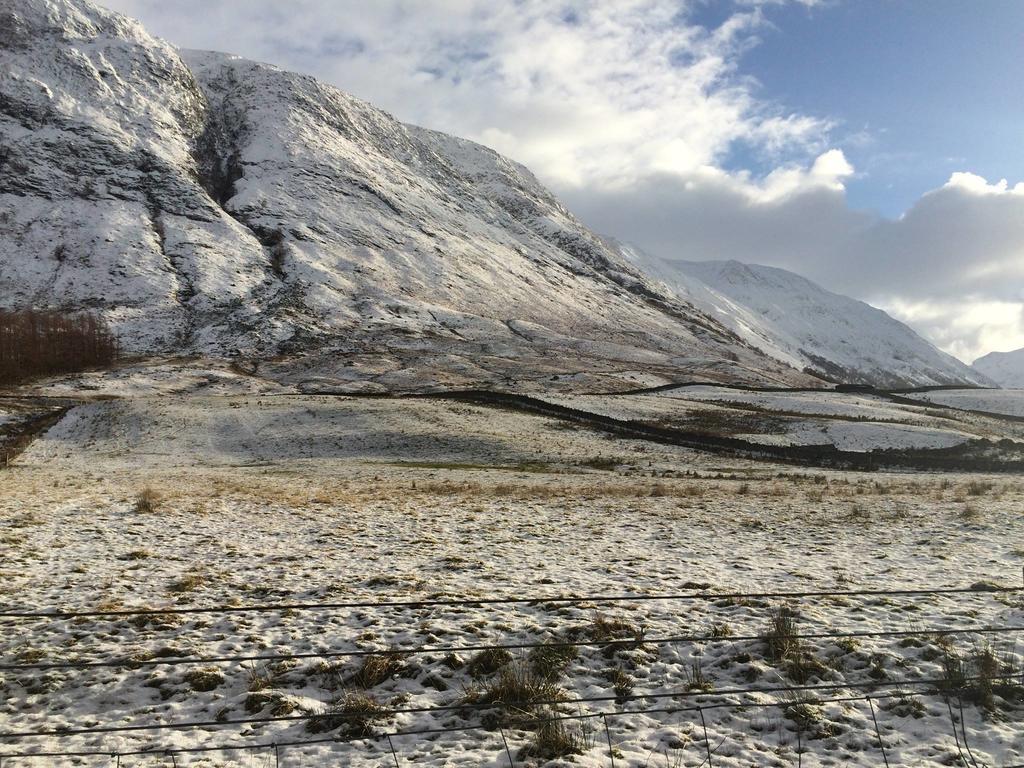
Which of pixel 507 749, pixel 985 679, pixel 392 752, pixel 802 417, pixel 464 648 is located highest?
pixel 802 417

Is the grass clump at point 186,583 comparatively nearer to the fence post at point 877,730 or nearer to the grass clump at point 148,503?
the grass clump at point 148,503

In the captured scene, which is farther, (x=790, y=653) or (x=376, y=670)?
(x=790, y=653)

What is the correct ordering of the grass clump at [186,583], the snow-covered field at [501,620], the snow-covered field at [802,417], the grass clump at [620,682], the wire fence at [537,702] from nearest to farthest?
the wire fence at [537,702]
the snow-covered field at [501,620]
the grass clump at [620,682]
the grass clump at [186,583]
the snow-covered field at [802,417]

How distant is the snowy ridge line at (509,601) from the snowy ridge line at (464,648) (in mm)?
1219

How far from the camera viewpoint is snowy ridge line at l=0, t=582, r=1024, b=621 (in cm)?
1025

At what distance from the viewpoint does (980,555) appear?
15.0 m

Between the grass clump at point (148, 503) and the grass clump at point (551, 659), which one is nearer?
the grass clump at point (551, 659)

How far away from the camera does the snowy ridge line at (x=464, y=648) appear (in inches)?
338

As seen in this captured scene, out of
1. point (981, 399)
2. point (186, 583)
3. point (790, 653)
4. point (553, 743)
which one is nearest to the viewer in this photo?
point (553, 743)

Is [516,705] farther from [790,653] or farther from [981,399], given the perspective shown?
[981,399]

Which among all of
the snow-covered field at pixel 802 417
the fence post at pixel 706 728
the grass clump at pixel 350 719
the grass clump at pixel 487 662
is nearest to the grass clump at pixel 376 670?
the grass clump at pixel 350 719

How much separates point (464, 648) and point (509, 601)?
1697mm

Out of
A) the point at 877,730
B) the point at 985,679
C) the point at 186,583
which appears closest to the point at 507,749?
the point at 877,730

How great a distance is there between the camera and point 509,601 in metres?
10.7
